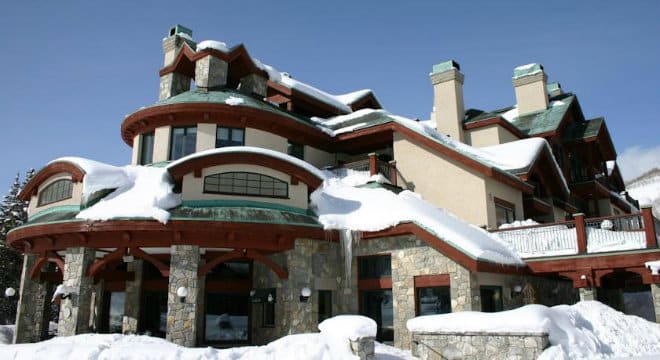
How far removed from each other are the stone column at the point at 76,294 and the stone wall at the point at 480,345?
909 cm

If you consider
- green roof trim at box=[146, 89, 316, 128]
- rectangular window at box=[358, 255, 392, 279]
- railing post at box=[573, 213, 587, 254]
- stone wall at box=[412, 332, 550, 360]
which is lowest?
stone wall at box=[412, 332, 550, 360]

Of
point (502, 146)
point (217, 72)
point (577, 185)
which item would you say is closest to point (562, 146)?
point (577, 185)

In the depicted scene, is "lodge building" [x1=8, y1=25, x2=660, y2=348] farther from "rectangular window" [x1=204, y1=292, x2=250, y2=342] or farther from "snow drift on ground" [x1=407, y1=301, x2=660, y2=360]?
"snow drift on ground" [x1=407, y1=301, x2=660, y2=360]

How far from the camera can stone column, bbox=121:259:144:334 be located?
1723 centimetres

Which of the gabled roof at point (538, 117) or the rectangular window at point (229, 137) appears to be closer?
the rectangular window at point (229, 137)

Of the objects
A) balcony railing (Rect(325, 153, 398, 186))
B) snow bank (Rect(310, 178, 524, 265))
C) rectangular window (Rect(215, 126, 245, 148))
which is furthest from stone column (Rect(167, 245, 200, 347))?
balcony railing (Rect(325, 153, 398, 186))

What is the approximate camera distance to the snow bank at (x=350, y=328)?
33.5 feet

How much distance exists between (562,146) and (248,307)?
63.3 ft

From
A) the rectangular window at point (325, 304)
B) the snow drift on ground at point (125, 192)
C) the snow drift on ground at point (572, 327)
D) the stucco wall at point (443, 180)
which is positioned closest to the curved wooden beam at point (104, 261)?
the snow drift on ground at point (125, 192)

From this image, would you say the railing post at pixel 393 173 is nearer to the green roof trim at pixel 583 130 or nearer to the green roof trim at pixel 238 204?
the green roof trim at pixel 238 204

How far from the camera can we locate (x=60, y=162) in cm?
1605

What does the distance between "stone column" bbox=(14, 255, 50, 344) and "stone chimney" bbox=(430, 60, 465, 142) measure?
1878cm

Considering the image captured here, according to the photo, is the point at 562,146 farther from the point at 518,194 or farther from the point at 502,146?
the point at 518,194

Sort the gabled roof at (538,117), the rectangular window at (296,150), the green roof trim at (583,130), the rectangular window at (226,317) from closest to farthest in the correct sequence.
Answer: the rectangular window at (226,317), the rectangular window at (296,150), the gabled roof at (538,117), the green roof trim at (583,130)
